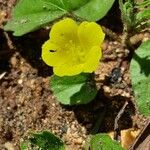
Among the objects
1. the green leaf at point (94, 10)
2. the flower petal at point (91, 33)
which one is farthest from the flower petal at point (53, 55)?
the green leaf at point (94, 10)

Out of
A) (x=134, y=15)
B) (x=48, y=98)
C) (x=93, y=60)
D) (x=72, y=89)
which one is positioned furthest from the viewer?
(x=48, y=98)

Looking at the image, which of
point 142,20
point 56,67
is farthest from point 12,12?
point 142,20

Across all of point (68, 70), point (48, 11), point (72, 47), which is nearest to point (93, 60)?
point (68, 70)

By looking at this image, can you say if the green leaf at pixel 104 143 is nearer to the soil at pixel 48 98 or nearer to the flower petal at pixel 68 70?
the soil at pixel 48 98

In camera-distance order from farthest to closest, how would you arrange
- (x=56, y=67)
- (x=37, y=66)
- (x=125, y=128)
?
(x=37, y=66) → (x=125, y=128) → (x=56, y=67)

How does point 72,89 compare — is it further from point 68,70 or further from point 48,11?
point 48,11

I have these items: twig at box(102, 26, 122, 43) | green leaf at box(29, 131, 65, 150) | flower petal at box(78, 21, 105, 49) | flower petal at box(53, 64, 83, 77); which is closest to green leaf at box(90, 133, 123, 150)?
green leaf at box(29, 131, 65, 150)

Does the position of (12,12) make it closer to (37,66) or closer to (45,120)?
(37,66)
